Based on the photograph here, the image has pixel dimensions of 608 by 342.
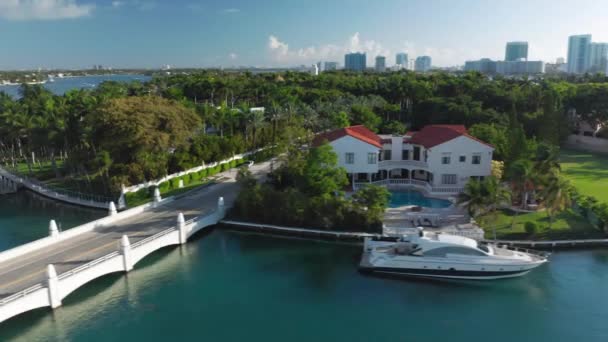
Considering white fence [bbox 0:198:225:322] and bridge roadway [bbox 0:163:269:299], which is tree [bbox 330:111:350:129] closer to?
bridge roadway [bbox 0:163:269:299]

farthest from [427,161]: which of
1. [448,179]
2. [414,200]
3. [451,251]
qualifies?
[451,251]

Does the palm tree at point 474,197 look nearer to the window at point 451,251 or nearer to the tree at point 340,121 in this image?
the window at point 451,251

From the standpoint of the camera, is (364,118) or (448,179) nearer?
(448,179)

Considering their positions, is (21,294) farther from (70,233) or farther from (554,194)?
(554,194)

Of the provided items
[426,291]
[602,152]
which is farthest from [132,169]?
[602,152]

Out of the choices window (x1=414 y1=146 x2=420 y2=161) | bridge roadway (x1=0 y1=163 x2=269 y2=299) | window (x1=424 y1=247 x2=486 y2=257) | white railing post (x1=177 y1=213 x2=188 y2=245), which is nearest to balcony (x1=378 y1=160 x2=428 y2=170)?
window (x1=414 y1=146 x2=420 y2=161)

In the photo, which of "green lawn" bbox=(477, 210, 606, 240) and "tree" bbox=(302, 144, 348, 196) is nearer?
"green lawn" bbox=(477, 210, 606, 240)

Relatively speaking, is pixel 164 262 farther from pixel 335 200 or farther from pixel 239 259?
pixel 335 200
